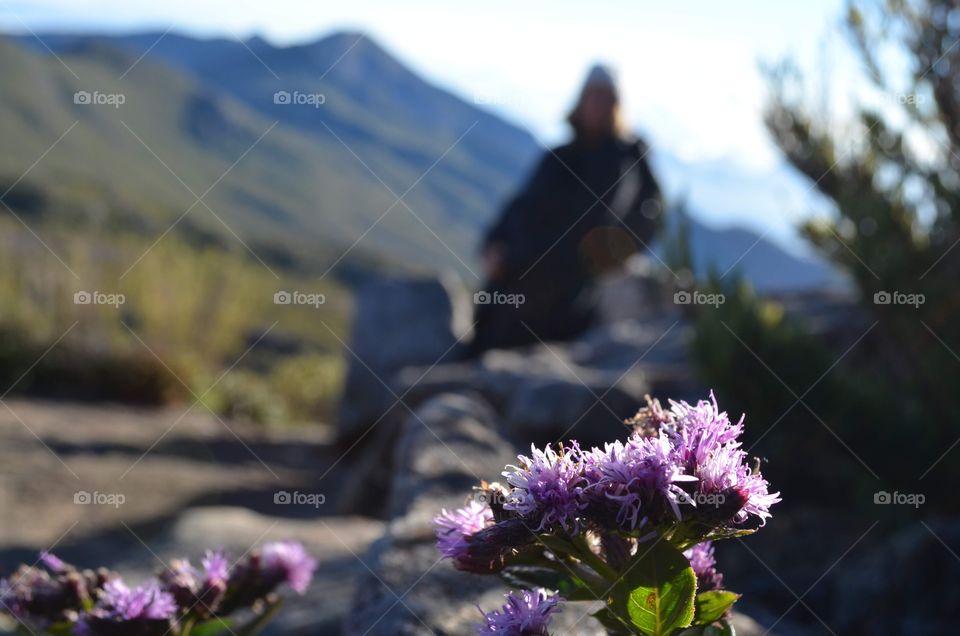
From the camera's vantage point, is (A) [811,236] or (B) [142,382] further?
(B) [142,382]

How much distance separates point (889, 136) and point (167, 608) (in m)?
5.85

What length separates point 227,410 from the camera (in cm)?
1054

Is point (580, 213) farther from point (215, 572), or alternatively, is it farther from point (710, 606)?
point (710, 606)

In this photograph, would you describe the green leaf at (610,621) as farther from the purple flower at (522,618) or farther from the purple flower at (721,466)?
the purple flower at (721,466)

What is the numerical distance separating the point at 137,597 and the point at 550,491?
87cm

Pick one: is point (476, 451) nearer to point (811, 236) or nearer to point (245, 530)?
point (245, 530)

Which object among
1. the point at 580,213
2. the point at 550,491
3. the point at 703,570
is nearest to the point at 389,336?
the point at 580,213

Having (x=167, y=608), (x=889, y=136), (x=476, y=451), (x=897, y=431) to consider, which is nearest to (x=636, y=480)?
(x=167, y=608)

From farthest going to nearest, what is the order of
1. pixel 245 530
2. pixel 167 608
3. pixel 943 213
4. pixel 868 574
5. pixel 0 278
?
1. pixel 0 278
2. pixel 943 213
3. pixel 245 530
4. pixel 868 574
5. pixel 167 608

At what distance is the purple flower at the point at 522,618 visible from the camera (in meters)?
1.33

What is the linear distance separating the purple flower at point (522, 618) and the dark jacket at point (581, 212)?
620 centimetres

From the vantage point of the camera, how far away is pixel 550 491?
1289mm

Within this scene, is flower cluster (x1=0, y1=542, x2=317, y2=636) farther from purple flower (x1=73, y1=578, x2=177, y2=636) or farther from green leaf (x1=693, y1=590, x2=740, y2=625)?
green leaf (x1=693, y1=590, x2=740, y2=625)

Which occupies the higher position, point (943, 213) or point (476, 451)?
point (943, 213)
